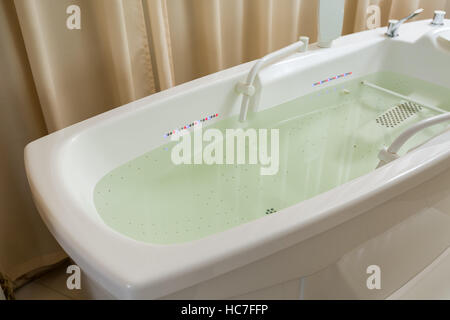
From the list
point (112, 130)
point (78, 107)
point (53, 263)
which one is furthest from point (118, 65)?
point (53, 263)

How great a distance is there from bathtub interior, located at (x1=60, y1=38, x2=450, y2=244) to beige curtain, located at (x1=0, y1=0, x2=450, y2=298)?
24 cm

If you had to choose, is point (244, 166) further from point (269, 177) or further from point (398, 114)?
point (398, 114)

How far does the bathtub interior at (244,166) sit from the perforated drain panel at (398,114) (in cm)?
3

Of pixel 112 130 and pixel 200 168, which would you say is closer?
pixel 112 130

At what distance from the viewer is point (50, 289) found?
5.18 feet

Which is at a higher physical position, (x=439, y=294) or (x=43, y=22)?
(x=43, y=22)

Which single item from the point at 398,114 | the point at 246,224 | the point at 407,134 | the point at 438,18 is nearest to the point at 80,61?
the point at 246,224

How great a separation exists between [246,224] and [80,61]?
0.87 meters

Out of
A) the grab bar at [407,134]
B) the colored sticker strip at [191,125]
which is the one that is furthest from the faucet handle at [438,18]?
the colored sticker strip at [191,125]

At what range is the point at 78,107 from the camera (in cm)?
150

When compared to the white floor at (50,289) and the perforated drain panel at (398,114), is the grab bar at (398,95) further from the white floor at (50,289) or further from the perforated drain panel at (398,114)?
the white floor at (50,289)

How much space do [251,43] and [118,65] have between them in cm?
62
